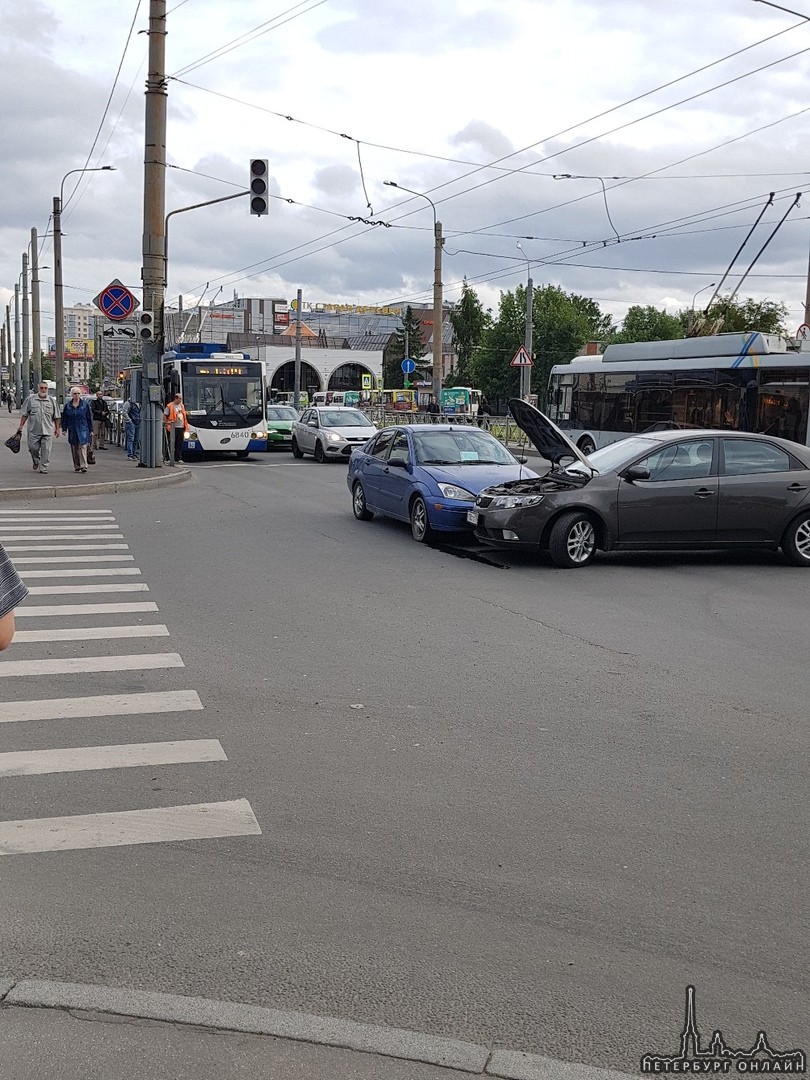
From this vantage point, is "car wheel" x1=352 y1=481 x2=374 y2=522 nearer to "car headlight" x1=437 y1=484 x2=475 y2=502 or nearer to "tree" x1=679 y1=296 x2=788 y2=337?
"car headlight" x1=437 y1=484 x2=475 y2=502

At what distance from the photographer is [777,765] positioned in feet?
18.3

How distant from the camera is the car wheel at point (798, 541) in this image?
12.4 m

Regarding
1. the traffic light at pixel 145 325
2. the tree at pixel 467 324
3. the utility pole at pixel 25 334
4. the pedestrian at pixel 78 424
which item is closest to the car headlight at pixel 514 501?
the pedestrian at pixel 78 424

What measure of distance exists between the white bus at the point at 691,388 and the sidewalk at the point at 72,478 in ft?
30.3

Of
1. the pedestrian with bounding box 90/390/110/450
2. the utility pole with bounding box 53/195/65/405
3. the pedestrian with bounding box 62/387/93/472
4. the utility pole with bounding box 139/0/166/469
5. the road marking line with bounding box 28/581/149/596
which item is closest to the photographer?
the road marking line with bounding box 28/581/149/596

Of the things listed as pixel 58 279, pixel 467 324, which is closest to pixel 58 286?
pixel 58 279

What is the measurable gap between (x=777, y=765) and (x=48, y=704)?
13.5 feet

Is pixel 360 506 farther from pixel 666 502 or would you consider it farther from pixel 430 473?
pixel 666 502

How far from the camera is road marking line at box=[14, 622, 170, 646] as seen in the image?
8.19 m

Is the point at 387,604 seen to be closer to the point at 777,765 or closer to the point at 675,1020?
the point at 777,765

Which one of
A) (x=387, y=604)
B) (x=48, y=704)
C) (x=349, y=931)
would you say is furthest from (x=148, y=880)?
(x=387, y=604)

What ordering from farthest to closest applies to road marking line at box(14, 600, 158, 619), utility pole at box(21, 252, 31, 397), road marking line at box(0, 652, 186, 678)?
utility pole at box(21, 252, 31, 397) → road marking line at box(14, 600, 158, 619) → road marking line at box(0, 652, 186, 678)

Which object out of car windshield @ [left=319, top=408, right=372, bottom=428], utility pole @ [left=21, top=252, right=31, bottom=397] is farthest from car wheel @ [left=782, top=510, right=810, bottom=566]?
utility pole @ [left=21, top=252, right=31, bottom=397]

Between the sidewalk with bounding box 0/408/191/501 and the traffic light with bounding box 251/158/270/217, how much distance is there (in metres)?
5.69
